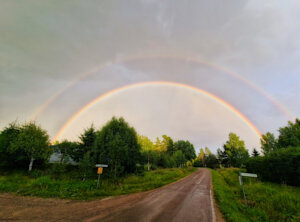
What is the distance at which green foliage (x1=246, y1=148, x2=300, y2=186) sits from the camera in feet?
42.5

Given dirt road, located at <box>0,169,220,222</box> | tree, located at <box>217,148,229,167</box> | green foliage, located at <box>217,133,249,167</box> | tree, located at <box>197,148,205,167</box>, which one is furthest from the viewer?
tree, located at <box>197,148,205,167</box>

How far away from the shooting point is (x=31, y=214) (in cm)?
581

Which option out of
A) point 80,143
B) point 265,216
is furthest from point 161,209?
point 80,143

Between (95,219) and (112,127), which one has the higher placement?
(112,127)

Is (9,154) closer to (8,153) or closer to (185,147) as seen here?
(8,153)

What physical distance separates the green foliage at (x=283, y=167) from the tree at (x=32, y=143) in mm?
32781

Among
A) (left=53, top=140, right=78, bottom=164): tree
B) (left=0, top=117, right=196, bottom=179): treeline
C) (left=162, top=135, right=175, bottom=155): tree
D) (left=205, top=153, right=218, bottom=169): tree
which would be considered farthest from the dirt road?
(left=205, top=153, right=218, bottom=169): tree

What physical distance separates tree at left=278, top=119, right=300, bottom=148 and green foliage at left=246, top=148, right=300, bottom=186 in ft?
101

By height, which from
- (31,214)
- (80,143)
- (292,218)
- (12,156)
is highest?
(80,143)

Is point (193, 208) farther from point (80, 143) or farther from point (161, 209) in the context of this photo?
point (80, 143)

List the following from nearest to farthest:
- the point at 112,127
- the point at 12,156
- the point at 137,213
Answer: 1. the point at 137,213
2. the point at 12,156
3. the point at 112,127

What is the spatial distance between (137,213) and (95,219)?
2.04 m

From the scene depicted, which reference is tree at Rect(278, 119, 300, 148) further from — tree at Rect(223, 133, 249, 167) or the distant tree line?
the distant tree line

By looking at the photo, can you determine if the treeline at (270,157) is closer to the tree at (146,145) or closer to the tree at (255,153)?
the tree at (255,153)
